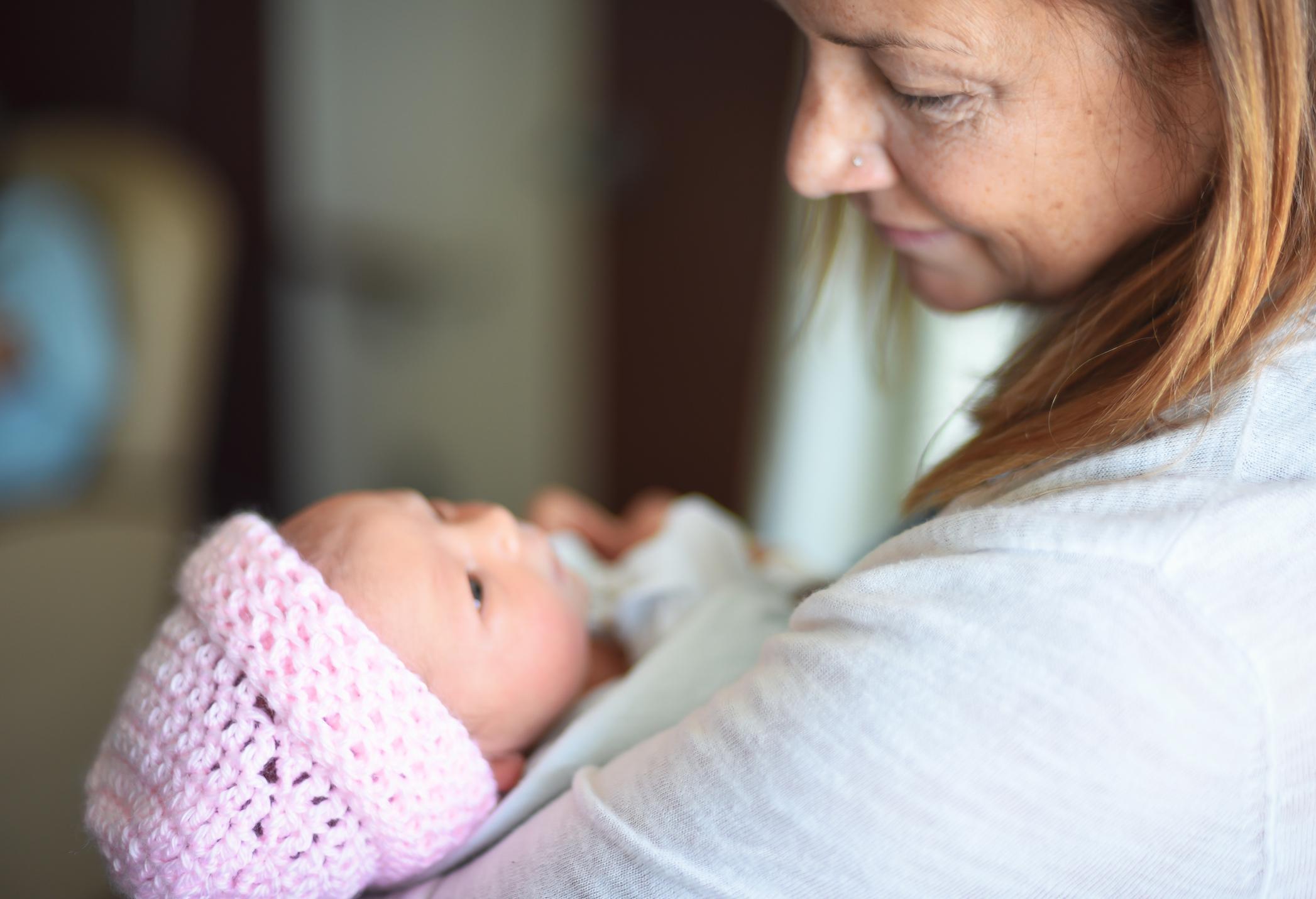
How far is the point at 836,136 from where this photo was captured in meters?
0.81

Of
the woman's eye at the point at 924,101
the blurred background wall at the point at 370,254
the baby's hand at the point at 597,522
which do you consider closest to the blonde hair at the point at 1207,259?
the woman's eye at the point at 924,101

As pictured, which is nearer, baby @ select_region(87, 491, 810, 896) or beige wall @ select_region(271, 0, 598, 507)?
baby @ select_region(87, 491, 810, 896)

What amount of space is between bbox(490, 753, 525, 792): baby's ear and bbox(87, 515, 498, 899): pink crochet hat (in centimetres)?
9

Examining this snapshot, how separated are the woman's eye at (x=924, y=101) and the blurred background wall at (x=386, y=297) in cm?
52

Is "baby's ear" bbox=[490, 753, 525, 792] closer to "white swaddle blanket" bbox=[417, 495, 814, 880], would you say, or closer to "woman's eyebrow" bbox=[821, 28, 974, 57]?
"white swaddle blanket" bbox=[417, 495, 814, 880]

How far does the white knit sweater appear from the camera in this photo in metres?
0.57

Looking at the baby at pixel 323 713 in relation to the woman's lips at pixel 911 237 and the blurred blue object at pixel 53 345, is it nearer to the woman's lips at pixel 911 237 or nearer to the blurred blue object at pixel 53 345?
the woman's lips at pixel 911 237

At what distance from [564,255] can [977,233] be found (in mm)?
2916

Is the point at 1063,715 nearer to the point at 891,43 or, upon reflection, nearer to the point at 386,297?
the point at 891,43

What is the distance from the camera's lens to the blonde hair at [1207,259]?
630mm

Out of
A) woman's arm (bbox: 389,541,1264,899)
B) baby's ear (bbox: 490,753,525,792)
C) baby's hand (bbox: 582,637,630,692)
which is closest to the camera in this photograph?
woman's arm (bbox: 389,541,1264,899)

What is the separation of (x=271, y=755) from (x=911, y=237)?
625 millimetres

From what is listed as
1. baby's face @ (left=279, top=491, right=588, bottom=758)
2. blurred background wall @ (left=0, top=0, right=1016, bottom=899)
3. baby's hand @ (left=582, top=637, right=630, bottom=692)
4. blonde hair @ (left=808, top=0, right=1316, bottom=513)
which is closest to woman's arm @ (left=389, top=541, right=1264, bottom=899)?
blonde hair @ (left=808, top=0, right=1316, bottom=513)

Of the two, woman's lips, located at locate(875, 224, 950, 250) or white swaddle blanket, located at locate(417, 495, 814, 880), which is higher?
woman's lips, located at locate(875, 224, 950, 250)
